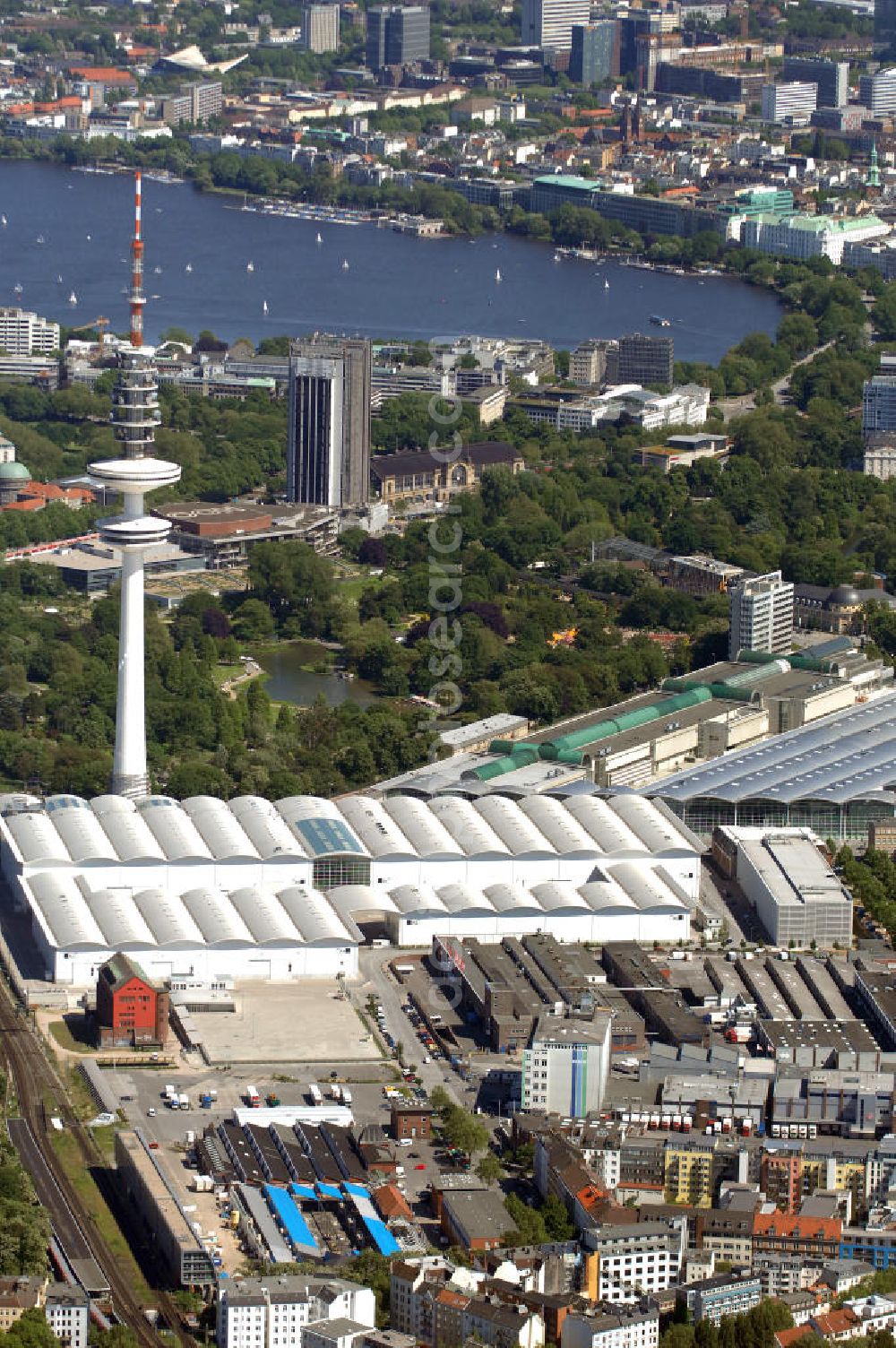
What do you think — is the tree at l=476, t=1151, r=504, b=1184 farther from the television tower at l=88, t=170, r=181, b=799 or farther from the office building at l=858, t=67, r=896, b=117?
the office building at l=858, t=67, r=896, b=117

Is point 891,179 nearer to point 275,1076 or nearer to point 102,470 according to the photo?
point 102,470

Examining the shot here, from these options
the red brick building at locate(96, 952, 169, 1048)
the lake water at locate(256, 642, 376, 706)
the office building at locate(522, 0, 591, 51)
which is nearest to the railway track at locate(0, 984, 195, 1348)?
the red brick building at locate(96, 952, 169, 1048)

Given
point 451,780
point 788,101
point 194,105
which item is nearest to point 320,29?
point 194,105

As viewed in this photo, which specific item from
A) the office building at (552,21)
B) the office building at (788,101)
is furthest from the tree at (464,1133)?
the office building at (552,21)

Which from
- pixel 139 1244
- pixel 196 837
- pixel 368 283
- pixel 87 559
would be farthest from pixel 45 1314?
pixel 368 283

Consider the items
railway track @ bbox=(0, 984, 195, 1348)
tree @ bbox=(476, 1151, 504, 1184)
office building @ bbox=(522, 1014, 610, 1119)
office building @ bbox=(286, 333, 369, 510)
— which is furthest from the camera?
office building @ bbox=(286, 333, 369, 510)

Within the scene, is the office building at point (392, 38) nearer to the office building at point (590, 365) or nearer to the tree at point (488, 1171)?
the office building at point (590, 365)
